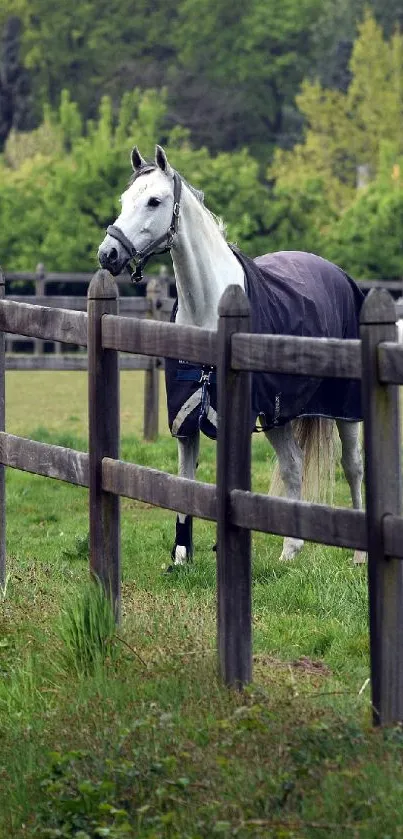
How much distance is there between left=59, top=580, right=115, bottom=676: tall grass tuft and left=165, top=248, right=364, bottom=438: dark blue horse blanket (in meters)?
2.15

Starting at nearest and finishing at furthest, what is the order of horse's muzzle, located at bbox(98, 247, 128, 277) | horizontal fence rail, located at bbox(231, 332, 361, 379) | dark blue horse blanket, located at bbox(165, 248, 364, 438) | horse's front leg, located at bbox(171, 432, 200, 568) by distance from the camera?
horizontal fence rail, located at bbox(231, 332, 361, 379) → horse's muzzle, located at bbox(98, 247, 128, 277) → dark blue horse blanket, located at bbox(165, 248, 364, 438) → horse's front leg, located at bbox(171, 432, 200, 568)

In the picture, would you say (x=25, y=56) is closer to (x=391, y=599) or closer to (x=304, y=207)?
(x=304, y=207)

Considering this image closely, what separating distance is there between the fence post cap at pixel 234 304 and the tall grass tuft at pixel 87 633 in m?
1.25

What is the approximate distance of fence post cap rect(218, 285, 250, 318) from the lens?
5012mm

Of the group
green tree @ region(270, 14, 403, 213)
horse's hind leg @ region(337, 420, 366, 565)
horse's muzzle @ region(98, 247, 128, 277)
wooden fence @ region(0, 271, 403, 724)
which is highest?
green tree @ region(270, 14, 403, 213)

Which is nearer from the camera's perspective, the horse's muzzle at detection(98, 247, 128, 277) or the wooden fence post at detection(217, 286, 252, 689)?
the wooden fence post at detection(217, 286, 252, 689)

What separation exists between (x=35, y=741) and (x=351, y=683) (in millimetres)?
1150

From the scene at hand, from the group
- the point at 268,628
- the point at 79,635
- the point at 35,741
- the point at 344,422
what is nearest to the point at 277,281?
the point at 344,422

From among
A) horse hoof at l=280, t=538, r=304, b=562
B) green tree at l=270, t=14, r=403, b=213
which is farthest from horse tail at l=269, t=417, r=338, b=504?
green tree at l=270, t=14, r=403, b=213

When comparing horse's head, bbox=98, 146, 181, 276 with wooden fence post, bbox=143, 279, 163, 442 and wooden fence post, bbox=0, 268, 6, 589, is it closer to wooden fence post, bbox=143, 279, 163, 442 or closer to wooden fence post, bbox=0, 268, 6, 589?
wooden fence post, bbox=0, 268, 6, 589

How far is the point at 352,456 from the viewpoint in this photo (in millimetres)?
9000

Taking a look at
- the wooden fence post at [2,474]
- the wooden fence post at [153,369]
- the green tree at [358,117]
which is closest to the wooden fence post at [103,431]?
the wooden fence post at [2,474]

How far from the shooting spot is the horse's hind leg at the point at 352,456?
8969 millimetres

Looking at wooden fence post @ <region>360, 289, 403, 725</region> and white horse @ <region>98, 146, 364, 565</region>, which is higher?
white horse @ <region>98, 146, 364, 565</region>
